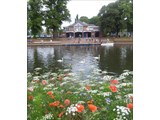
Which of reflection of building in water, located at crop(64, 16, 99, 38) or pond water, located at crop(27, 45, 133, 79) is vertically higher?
reflection of building in water, located at crop(64, 16, 99, 38)

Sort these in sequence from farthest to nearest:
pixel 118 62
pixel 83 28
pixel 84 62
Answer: pixel 118 62
pixel 84 62
pixel 83 28

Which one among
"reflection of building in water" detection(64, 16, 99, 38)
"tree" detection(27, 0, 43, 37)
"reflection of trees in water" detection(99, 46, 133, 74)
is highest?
"tree" detection(27, 0, 43, 37)

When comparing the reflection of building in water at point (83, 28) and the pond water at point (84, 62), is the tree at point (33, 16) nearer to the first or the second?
the pond water at point (84, 62)

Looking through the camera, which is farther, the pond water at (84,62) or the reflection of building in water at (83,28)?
the pond water at (84,62)

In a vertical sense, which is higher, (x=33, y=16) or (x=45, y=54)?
(x=33, y=16)

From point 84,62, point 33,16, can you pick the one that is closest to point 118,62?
point 84,62

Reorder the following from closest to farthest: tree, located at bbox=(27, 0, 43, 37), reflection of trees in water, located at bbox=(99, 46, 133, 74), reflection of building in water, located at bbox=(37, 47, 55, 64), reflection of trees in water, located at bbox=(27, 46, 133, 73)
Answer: tree, located at bbox=(27, 0, 43, 37)
reflection of trees in water, located at bbox=(99, 46, 133, 74)
reflection of trees in water, located at bbox=(27, 46, 133, 73)
reflection of building in water, located at bbox=(37, 47, 55, 64)

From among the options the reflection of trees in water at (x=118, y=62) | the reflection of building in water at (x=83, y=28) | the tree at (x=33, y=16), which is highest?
the tree at (x=33, y=16)

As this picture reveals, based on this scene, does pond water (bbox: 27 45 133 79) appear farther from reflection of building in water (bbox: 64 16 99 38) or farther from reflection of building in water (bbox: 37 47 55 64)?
reflection of building in water (bbox: 64 16 99 38)

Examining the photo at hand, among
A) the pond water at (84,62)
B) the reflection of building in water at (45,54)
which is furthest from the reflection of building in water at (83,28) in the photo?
the reflection of building in water at (45,54)

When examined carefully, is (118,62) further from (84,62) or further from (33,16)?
(33,16)

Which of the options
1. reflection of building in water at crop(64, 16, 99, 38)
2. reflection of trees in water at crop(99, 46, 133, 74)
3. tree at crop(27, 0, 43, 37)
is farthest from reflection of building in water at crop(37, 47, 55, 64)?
tree at crop(27, 0, 43, 37)
